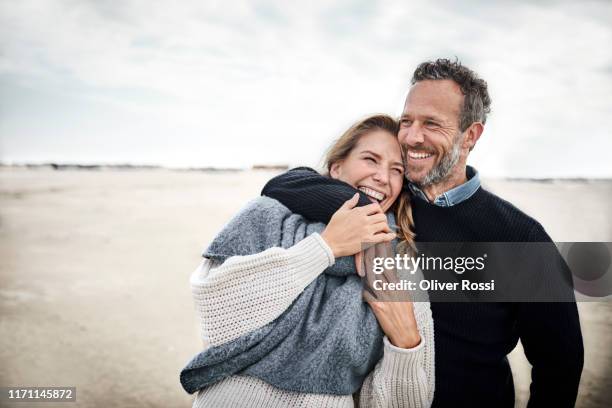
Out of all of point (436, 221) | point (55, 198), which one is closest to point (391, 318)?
point (436, 221)

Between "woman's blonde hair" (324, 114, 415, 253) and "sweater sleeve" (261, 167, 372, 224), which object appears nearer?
"sweater sleeve" (261, 167, 372, 224)

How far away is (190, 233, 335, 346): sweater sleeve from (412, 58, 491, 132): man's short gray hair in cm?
121

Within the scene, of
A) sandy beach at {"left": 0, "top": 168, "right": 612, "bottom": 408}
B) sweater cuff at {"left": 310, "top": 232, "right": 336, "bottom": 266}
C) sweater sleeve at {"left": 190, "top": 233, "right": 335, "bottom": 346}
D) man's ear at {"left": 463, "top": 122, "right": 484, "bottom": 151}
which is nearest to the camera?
sweater sleeve at {"left": 190, "top": 233, "right": 335, "bottom": 346}

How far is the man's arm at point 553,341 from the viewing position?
1904 millimetres

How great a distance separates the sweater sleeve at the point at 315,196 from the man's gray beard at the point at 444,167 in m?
0.38

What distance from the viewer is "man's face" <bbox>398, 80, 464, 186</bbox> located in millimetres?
2146

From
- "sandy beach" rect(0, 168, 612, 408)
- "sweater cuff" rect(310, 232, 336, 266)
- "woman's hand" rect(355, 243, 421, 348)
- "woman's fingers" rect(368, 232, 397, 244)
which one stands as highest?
"woman's fingers" rect(368, 232, 397, 244)

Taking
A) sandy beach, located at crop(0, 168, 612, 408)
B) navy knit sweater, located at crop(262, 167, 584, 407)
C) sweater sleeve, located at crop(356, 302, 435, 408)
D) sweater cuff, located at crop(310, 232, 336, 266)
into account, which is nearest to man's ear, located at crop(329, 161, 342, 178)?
navy knit sweater, located at crop(262, 167, 584, 407)

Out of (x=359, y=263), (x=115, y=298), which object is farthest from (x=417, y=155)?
(x=115, y=298)

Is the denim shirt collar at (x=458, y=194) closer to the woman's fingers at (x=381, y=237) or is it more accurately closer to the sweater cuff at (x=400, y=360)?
the woman's fingers at (x=381, y=237)

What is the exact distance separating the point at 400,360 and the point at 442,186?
37.3 inches

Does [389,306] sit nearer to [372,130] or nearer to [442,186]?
[442,186]

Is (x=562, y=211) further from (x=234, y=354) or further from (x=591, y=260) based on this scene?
(x=234, y=354)

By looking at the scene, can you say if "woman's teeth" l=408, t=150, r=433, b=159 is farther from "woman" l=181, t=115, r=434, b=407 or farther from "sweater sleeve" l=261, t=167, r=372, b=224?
"woman" l=181, t=115, r=434, b=407
